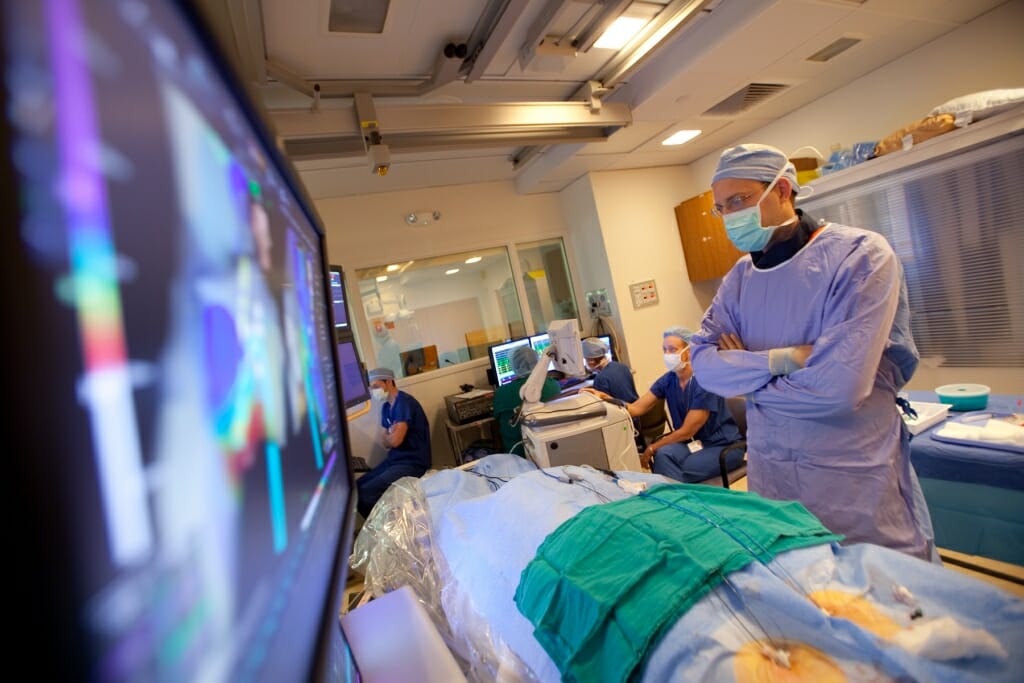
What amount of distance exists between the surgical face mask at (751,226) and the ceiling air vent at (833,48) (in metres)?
2.04

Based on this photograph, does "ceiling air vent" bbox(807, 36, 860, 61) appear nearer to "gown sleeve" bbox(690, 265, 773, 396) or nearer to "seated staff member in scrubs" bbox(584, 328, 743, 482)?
"seated staff member in scrubs" bbox(584, 328, 743, 482)

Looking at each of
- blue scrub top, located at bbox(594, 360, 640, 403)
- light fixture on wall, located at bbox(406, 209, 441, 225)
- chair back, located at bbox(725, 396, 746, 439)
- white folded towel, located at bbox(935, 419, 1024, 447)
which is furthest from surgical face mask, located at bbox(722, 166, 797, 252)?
light fixture on wall, located at bbox(406, 209, 441, 225)

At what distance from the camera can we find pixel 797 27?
96.3 inches

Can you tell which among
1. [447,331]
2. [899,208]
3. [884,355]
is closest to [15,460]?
[884,355]

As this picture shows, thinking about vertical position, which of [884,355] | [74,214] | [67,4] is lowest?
[884,355]

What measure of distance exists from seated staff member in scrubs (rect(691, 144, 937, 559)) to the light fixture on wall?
3.09 meters

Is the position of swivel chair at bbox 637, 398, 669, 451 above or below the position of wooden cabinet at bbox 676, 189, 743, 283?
below

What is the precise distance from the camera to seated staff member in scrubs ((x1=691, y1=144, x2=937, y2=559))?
135 cm

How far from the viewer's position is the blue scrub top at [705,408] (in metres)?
2.74

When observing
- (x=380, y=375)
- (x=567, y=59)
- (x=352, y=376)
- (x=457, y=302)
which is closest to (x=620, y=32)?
(x=567, y=59)

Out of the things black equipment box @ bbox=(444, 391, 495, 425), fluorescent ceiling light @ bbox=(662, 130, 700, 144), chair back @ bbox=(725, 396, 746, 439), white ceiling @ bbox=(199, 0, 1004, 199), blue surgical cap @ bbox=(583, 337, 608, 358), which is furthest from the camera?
black equipment box @ bbox=(444, 391, 495, 425)

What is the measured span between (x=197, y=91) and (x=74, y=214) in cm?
24

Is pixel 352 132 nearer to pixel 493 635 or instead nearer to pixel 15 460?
pixel 493 635

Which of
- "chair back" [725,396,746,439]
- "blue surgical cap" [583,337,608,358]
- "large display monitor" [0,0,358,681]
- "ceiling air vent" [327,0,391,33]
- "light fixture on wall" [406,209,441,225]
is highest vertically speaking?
"ceiling air vent" [327,0,391,33]
